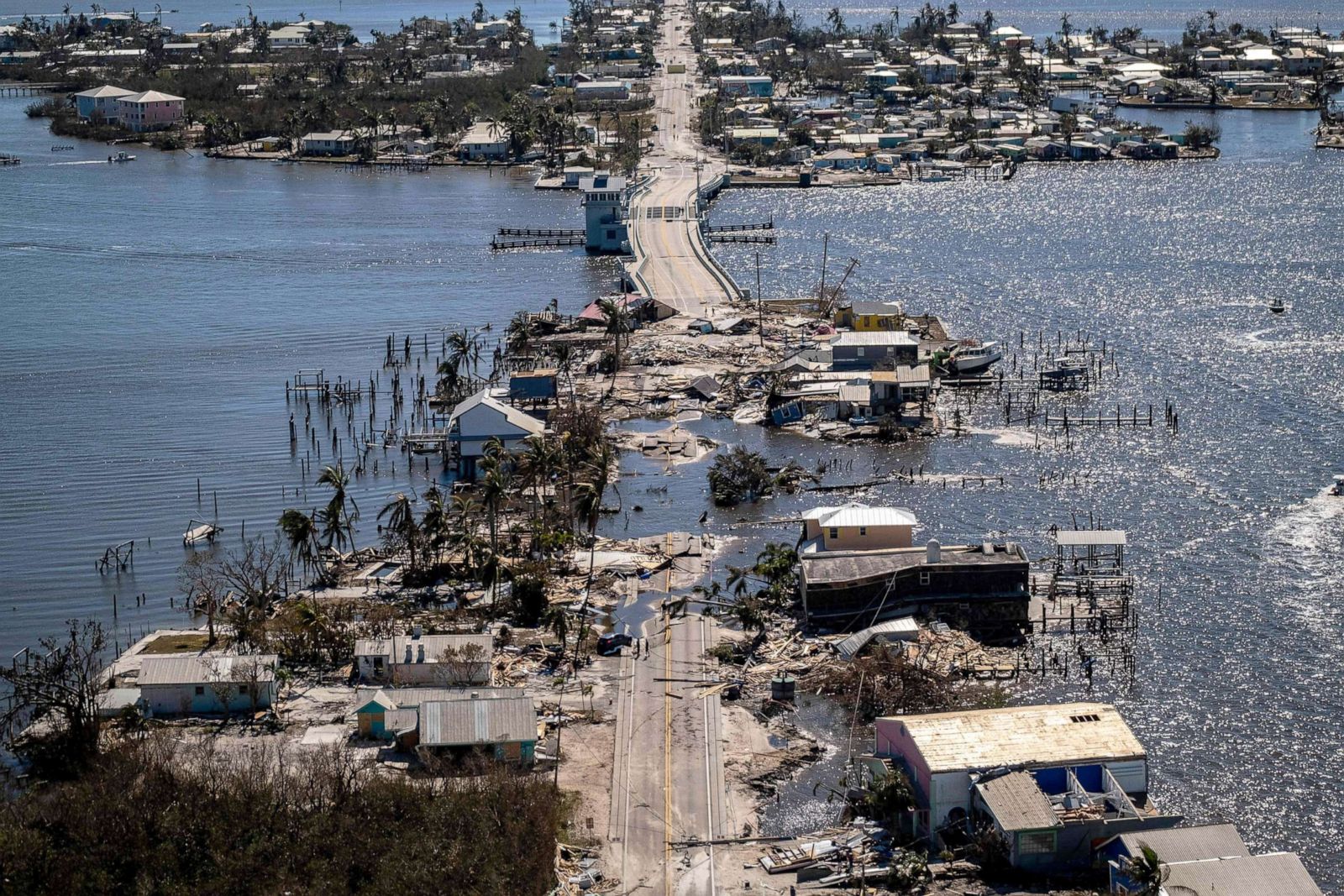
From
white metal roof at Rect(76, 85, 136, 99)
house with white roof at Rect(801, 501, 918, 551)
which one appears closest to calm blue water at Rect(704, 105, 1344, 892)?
house with white roof at Rect(801, 501, 918, 551)

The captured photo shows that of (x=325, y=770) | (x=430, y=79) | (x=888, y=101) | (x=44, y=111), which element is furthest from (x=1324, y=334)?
(x=44, y=111)

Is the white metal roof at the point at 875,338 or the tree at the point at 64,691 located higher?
the white metal roof at the point at 875,338

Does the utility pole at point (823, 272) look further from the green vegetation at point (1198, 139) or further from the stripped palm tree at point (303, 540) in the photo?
the green vegetation at point (1198, 139)

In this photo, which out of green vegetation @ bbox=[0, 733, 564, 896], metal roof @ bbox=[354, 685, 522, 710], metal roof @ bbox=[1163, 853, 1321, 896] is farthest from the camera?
metal roof @ bbox=[354, 685, 522, 710]

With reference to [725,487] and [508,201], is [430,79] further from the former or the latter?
[725,487]

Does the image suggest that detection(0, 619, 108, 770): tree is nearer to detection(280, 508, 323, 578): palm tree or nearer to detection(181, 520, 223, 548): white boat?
detection(280, 508, 323, 578): palm tree

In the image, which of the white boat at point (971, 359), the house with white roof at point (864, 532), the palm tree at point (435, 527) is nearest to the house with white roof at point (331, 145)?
the white boat at point (971, 359)
